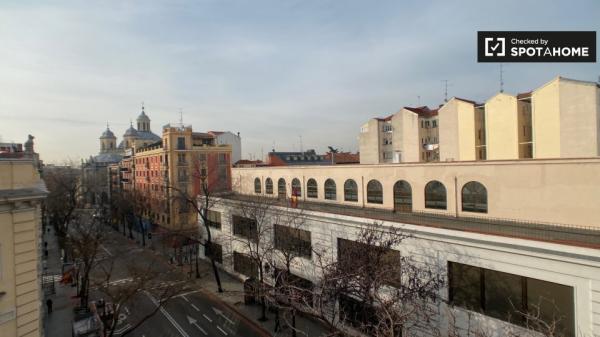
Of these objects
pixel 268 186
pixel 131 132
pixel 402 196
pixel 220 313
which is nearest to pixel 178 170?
pixel 268 186

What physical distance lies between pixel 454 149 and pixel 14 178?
38779 mm

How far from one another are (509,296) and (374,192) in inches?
436

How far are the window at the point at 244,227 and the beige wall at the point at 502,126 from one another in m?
25.2

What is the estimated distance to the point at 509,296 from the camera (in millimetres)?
13500

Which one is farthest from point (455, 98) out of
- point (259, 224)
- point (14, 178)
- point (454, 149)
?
point (14, 178)

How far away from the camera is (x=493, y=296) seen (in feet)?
45.9

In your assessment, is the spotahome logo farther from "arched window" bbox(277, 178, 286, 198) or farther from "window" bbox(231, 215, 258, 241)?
"window" bbox(231, 215, 258, 241)

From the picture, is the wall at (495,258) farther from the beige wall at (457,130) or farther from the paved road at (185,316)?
the beige wall at (457,130)

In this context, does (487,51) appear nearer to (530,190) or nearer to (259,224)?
(530,190)

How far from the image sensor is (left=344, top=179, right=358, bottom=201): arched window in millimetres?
24934

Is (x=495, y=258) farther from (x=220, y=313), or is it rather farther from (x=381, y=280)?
(x=220, y=313)

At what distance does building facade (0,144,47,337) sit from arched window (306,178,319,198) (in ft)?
64.4

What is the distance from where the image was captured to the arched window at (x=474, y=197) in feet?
57.5

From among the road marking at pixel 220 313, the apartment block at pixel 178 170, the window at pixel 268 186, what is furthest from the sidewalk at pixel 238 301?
the apartment block at pixel 178 170
